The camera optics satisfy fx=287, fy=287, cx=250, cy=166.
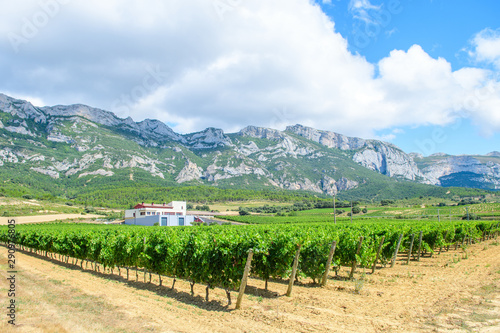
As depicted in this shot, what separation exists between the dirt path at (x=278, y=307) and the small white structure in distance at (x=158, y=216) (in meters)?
52.4

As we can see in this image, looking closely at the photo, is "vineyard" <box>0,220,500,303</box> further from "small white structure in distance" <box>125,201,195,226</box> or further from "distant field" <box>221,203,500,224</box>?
"distant field" <box>221,203,500,224</box>

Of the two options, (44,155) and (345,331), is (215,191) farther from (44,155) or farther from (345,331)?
(345,331)

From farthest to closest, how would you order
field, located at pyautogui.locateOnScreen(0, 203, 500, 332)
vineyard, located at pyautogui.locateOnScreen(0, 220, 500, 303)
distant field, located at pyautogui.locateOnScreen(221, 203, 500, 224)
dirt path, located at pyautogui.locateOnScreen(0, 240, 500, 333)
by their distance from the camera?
distant field, located at pyautogui.locateOnScreen(221, 203, 500, 224) → vineyard, located at pyautogui.locateOnScreen(0, 220, 500, 303) → field, located at pyautogui.locateOnScreen(0, 203, 500, 332) → dirt path, located at pyautogui.locateOnScreen(0, 240, 500, 333)

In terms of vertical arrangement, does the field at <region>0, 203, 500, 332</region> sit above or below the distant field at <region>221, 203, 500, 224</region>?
above

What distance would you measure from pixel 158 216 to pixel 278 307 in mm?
63628

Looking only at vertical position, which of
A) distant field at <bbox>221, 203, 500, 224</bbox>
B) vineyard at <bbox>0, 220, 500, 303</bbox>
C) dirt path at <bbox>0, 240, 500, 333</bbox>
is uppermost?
vineyard at <bbox>0, 220, 500, 303</bbox>

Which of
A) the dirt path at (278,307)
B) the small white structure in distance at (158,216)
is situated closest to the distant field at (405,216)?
the small white structure in distance at (158,216)

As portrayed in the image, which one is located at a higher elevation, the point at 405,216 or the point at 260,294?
the point at 260,294

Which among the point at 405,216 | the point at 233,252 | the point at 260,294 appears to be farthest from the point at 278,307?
the point at 405,216

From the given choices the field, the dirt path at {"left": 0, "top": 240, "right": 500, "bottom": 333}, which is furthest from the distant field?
the dirt path at {"left": 0, "top": 240, "right": 500, "bottom": 333}

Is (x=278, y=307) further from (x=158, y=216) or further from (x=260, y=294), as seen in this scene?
(x=158, y=216)

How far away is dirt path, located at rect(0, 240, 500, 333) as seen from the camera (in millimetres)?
7809

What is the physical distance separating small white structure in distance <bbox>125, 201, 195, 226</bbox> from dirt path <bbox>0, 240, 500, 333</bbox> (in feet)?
172

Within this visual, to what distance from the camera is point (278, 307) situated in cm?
955
